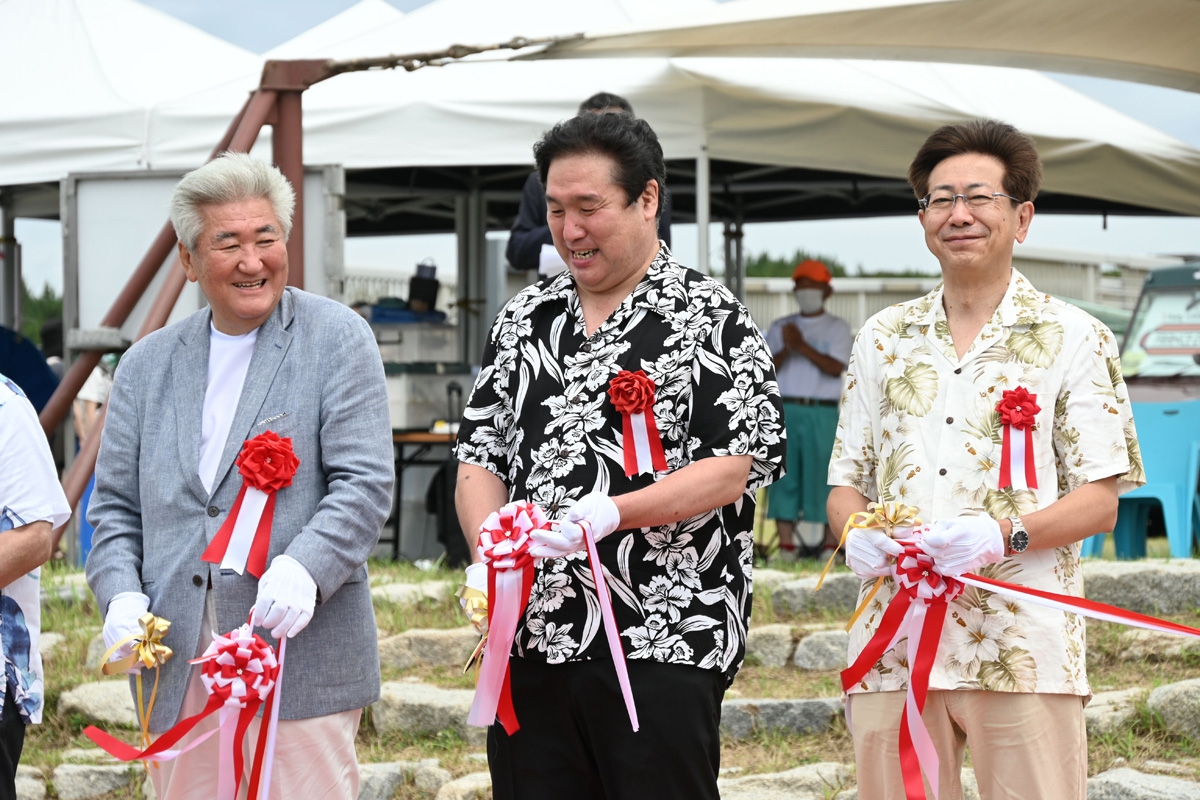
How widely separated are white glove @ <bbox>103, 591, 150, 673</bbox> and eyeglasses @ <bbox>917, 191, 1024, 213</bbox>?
1.92m

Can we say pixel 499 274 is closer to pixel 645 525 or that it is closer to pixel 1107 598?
pixel 1107 598

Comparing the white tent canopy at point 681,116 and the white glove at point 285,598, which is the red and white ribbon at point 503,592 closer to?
the white glove at point 285,598

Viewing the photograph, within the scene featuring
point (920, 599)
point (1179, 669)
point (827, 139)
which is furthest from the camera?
point (827, 139)

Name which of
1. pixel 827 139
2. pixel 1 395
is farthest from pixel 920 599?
pixel 827 139

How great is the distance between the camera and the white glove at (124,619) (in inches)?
111

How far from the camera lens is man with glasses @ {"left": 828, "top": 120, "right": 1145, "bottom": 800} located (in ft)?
9.18

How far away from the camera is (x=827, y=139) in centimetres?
812

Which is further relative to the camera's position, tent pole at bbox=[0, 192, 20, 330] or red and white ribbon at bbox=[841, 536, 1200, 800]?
tent pole at bbox=[0, 192, 20, 330]

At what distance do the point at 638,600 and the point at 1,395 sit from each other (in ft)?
4.80

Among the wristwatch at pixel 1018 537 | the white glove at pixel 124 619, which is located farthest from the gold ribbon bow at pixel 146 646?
the wristwatch at pixel 1018 537

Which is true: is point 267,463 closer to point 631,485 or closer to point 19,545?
point 19,545

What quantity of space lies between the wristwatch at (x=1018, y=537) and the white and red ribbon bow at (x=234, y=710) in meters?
1.52

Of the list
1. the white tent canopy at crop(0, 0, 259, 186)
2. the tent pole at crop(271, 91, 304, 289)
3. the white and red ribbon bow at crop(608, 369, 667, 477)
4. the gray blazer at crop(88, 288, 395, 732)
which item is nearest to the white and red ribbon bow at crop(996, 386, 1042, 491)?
the white and red ribbon bow at crop(608, 369, 667, 477)

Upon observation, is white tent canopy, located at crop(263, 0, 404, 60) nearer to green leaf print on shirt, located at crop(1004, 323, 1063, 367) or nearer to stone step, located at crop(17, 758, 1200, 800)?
stone step, located at crop(17, 758, 1200, 800)
